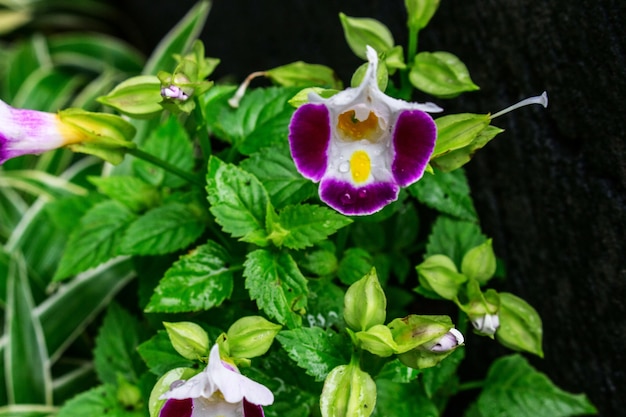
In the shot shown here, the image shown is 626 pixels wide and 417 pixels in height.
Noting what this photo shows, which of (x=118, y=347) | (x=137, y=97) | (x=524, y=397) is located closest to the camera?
(x=137, y=97)

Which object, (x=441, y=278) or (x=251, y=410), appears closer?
(x=251, y=410)

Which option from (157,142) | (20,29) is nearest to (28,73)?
(20,29)

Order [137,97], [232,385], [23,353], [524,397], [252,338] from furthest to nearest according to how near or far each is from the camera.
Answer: [23,353]
[524,397]
[137,97]
[252,338]
[232,385]

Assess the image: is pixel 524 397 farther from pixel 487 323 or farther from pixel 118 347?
pixel 118 347

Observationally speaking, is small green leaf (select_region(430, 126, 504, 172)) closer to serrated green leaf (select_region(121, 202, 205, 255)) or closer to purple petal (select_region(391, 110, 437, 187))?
purple petal (select_region(391, 110, 437, 187))

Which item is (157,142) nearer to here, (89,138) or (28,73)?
(89,138)

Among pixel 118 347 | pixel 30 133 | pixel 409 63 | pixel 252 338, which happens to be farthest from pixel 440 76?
pixel 118 347

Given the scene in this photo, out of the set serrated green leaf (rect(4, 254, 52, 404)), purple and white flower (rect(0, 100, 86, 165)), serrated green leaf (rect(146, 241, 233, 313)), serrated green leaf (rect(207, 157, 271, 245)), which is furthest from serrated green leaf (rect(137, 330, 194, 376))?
serrated green leaf (rect(4, 254, 52, 404))
